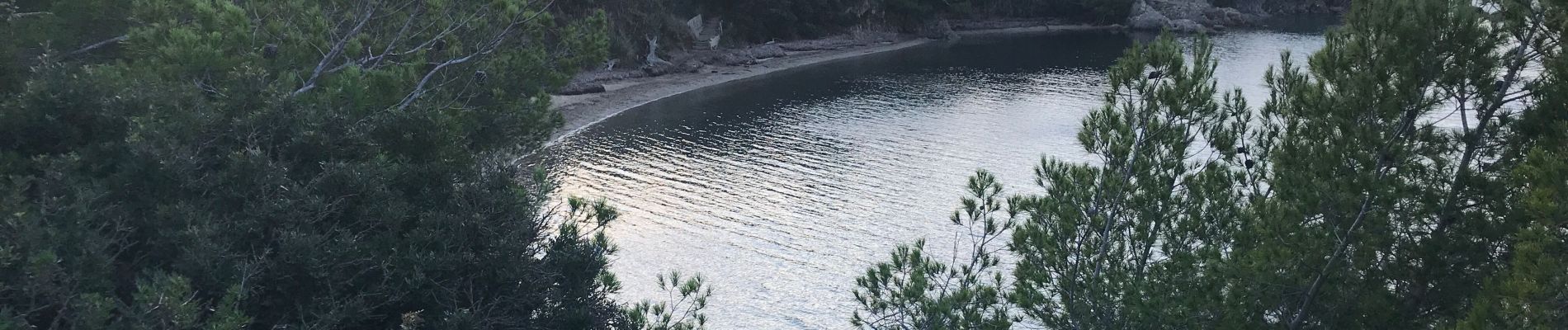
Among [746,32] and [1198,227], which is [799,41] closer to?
[746,32]

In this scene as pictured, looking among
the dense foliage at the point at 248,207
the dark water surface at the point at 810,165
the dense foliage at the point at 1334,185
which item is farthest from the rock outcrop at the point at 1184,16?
the dense foliage at the point at 248,207

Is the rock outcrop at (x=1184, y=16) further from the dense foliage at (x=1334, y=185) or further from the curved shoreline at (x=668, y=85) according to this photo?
the dense foliage at (x=1334, y=185)

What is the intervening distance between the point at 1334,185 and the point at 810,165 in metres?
36.5

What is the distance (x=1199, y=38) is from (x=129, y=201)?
51.1ft

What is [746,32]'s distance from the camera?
99875 mm

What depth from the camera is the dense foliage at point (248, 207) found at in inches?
543

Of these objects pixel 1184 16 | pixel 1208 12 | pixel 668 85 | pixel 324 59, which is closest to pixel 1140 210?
pixel 324 59

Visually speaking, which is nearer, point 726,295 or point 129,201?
point 129,201

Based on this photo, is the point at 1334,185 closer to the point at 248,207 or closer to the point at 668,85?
the point at 248,207

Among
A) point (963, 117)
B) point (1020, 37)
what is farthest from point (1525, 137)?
point (1020, 37)

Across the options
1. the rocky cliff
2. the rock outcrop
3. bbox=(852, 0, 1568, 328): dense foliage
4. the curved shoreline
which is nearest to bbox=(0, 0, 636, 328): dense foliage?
bbox=(852, 0, 1568, 328): dense foliage

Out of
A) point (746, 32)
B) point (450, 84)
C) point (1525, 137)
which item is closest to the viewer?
point (1525, 137)

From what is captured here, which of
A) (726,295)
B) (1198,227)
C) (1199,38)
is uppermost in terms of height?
(1199,38)

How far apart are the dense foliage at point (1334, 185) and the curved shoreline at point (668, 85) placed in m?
31.7
